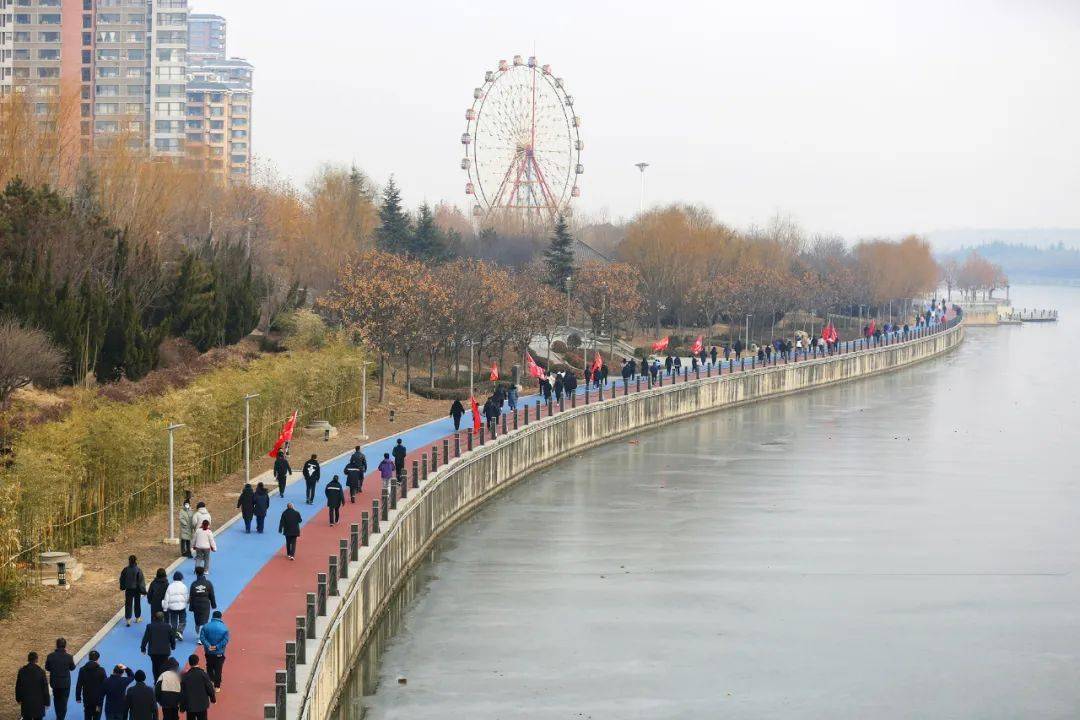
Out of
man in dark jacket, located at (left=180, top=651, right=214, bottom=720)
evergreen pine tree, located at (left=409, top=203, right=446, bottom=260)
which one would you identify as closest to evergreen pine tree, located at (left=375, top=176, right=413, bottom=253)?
evergreen pine tree, located at (left=409, top=203, right=446, bottom=260)

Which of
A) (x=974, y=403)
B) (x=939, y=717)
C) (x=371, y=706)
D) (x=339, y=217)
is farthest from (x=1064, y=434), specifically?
(x=371, y=706)

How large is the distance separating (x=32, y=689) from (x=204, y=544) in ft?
28.0

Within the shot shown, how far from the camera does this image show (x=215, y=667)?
73.6 feet

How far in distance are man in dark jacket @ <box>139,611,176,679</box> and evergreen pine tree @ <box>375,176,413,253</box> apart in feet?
213

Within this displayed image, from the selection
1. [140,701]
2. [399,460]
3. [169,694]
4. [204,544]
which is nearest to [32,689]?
[140,701]

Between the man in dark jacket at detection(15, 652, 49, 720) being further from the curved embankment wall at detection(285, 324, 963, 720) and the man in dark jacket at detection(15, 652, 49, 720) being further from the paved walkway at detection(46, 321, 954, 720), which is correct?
the curved embankment wall at detection(285, 324, 963, 720)

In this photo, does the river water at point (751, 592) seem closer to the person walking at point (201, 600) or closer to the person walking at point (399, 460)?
the person walking at point (399, 460)

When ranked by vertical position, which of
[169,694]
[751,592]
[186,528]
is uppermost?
[186,528]

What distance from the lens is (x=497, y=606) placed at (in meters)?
36.7

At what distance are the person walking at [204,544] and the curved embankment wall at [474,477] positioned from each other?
2.73 m

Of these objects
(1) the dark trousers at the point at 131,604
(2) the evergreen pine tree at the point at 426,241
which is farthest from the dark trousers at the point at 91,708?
(2) the evergreen pine tree at the point at 426,241

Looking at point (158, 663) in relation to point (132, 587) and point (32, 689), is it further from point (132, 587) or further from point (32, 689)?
point (132, 587)

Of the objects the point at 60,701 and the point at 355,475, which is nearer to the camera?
the point at 60,701

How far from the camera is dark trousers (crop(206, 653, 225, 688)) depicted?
22375 mm
